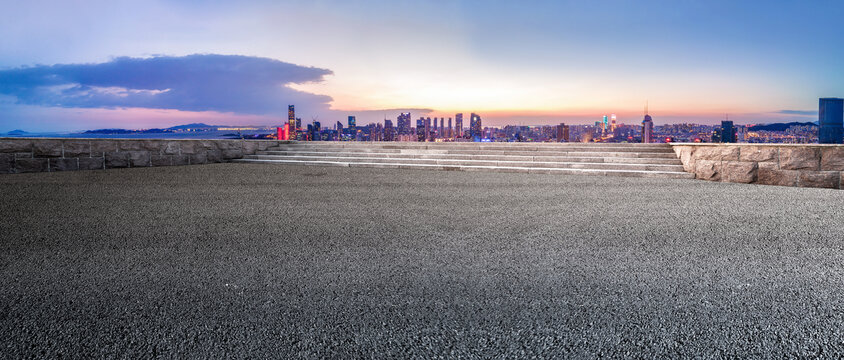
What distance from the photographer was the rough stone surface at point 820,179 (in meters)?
8.66

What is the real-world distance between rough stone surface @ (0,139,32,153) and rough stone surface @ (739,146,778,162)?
53.0ft

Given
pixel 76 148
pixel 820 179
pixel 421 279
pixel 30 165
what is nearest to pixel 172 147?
pixel 76 148

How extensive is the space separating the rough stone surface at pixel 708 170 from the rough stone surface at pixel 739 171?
0.36 ft

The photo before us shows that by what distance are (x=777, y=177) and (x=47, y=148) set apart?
649 inches

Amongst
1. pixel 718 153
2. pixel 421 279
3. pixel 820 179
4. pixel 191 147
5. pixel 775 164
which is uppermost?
pixel 191 147

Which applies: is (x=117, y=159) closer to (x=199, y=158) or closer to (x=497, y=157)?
(x=199, y=158)

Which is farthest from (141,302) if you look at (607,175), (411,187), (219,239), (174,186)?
(607,175)

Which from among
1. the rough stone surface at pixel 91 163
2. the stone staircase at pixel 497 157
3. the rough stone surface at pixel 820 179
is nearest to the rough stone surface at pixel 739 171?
the rough stone surface at pixel 820 179

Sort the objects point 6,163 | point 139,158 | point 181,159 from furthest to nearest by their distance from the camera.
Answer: point 181,159 → point 139,158 → point 6,163

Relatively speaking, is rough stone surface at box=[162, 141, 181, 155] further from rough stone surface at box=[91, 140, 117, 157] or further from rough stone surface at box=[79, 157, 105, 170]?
rough stone surface at box=[79, 157, 105, 170]

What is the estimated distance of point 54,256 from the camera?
12.9ft

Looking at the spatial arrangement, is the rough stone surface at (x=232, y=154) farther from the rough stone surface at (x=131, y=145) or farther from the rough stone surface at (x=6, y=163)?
the rough stone surface at (x=6, y=163)

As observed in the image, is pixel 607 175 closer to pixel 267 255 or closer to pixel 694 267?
pixel 694 267

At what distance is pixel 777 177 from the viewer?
914 centimetres
